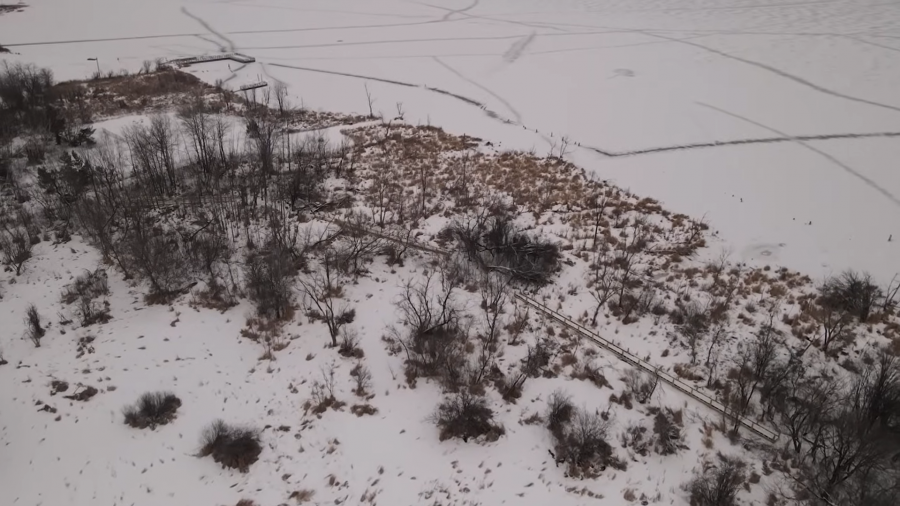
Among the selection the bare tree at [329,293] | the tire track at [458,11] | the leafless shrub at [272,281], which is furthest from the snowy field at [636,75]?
the leafless shrub at [272,281]

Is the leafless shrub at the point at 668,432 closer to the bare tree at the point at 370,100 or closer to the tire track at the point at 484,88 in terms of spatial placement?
the tire track at the point at 484,88

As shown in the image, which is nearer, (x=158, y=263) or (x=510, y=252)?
(x=158, y=263)

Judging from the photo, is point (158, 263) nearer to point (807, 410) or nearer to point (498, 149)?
point (807, 410)

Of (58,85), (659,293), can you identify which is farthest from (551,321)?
(58,85)

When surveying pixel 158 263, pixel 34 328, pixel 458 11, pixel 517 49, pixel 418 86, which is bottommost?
pixel 34 328

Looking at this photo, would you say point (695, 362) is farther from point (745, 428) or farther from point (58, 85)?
point (58, 85)

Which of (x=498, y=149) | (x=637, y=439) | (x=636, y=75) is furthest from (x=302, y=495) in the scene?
(x=636, y=75)

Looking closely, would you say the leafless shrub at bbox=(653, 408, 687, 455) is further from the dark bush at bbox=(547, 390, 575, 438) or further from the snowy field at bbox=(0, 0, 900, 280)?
the snowy field at bbox=(0, 0, 900, 280)
